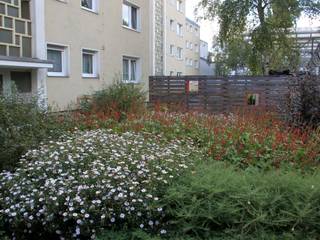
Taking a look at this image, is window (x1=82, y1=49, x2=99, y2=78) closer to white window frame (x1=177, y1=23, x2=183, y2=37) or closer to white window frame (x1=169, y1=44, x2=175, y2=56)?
white window frame (x1=169, y1=44, x2=175, y2=56)

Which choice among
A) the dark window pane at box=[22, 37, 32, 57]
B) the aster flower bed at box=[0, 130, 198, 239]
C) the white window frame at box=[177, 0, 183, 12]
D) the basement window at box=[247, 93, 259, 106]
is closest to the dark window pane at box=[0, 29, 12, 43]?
the dark window pane at box=[22, 37, 32, 57]

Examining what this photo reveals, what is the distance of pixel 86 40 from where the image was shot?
1475 cm

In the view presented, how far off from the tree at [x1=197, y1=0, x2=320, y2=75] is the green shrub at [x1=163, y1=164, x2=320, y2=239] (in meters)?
18.3

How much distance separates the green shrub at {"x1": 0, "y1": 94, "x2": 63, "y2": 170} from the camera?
5.81 meters

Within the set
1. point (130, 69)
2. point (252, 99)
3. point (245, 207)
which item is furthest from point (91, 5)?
point (245, 207)

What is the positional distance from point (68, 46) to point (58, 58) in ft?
1.68

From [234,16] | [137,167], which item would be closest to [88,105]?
[137,167]

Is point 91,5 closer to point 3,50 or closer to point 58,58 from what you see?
point 58,58

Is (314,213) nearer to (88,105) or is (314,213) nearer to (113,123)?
(113,123)

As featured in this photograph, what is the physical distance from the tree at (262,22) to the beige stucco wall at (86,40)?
5196 mm

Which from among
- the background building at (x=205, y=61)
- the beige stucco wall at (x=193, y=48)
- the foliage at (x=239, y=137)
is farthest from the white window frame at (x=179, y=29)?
the foliage at (x=239, y=137)

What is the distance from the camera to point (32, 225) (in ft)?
14.3

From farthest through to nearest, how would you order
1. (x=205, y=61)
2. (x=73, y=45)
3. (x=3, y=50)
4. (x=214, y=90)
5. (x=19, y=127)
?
1. (x=205, y=61)
2. (x=214, y=90)
3. (x=73, y=45)
4. (x=3, y=50)
5. (x=19, y=127)

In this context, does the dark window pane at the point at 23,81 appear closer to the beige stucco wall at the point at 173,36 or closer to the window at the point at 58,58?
the window at the point at 58,58
